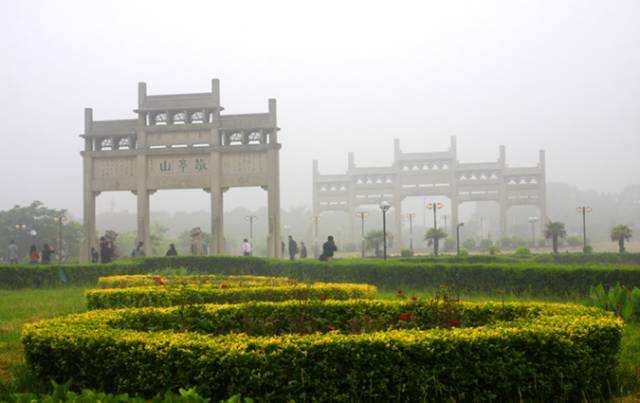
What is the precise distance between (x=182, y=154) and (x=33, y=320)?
49.6 feet

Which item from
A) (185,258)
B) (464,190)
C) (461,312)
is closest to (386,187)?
(464,190)

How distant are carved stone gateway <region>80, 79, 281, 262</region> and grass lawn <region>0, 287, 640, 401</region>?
29.7 ft

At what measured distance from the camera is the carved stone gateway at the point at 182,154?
76.7 ft

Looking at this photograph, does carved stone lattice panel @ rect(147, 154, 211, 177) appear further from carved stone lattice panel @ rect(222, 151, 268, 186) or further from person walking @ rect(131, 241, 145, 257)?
person walking @ rect(131, 241, 145, 257)

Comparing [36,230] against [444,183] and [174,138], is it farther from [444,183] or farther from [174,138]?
[444,183]

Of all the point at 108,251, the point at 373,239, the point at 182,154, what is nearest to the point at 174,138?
the point at 182,154

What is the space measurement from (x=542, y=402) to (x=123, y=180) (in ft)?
70.7

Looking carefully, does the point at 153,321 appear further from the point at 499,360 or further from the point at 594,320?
the point at 594,320

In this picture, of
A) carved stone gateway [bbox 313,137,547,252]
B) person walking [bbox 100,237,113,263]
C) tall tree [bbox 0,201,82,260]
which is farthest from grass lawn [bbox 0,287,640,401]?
carved stone gateway [bbox 313,137,547,252]

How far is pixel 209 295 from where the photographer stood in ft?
29.8

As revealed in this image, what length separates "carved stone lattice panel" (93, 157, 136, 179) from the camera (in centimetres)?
2428

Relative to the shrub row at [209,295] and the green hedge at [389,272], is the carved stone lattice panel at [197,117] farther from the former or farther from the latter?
the shrub row at [209,295]

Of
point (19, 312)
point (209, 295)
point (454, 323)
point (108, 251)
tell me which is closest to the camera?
point (454, 323)

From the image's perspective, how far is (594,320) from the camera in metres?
5.39
